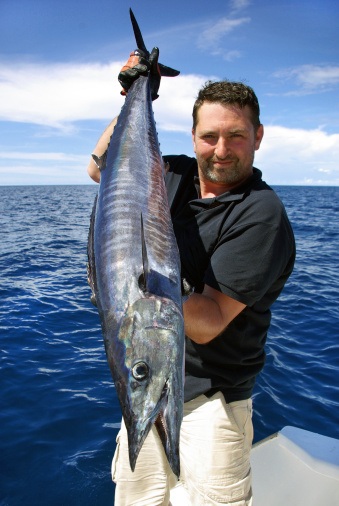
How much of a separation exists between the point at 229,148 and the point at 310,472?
7.74 ft

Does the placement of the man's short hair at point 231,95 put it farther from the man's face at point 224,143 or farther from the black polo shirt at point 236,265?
the black polo shirt at point 236,265

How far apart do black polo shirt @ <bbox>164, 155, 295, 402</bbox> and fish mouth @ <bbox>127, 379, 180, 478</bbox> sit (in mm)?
644

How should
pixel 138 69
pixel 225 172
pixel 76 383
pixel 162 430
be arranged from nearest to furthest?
pixel 162 430
pixel 225 172
pixel 138 69
pixel 76 383

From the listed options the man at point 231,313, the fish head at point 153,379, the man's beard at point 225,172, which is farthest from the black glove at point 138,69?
the fish head at point 153,379

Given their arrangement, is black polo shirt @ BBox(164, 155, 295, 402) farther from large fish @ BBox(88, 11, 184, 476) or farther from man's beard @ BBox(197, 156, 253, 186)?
large fish @ BBox(88, 11, 184, 476)

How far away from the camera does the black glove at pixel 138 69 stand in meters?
2.34

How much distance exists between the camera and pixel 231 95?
210 cm

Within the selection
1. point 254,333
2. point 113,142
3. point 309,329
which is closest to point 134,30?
point 113,142

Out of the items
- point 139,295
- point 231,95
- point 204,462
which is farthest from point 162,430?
point 231,95

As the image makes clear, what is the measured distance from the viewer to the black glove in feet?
7.69

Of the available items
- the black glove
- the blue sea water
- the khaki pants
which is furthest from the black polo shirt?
the blue sea water

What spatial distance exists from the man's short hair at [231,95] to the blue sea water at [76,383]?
10.2 feet

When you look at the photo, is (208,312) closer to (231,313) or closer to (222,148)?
(231,313)

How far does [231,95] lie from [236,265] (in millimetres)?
958
